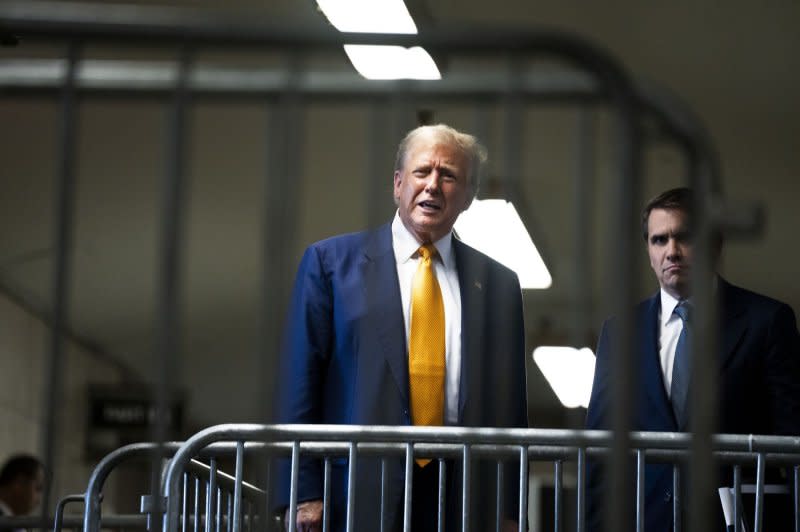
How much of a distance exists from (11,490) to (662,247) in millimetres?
4999

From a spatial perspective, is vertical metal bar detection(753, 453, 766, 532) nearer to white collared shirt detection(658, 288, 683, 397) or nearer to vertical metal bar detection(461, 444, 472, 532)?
white collared shirt detection(658, 288, 683, 397)

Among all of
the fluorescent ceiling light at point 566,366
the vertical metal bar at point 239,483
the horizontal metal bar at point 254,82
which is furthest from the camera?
the fluorescent ceiling light at point 566,366

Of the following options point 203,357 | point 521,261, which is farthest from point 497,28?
point 203,357

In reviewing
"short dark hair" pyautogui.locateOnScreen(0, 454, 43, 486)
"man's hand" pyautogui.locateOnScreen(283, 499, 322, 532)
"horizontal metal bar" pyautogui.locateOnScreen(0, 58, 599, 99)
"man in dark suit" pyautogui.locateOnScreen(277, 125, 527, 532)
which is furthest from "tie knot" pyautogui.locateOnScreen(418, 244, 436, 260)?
"short dark hair" pyautogui.locateOnScreen(0, 454, 43, 486)

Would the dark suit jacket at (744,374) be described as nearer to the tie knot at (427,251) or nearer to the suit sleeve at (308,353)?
the tie knot at (427,251)

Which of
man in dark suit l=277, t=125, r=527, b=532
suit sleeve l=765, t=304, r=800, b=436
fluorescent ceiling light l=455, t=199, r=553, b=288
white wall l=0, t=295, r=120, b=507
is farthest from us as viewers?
white wall l=0, t=295, r=120, b=507

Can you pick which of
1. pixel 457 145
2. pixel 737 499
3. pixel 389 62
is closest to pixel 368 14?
pixel 389 62

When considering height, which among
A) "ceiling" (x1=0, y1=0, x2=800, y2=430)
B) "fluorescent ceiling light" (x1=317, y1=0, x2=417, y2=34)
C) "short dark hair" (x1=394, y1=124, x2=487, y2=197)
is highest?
"ceiling" (x1=0, y1=0, x2=800, y2=430)

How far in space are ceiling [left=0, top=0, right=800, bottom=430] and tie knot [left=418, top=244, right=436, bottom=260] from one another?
0.91 meters

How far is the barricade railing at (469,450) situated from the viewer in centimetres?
411

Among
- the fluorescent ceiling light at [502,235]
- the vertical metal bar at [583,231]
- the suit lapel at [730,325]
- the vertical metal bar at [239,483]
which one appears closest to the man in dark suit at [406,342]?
the vertical metal bar at [239,483]

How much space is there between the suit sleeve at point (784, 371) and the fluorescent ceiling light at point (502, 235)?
2.28m

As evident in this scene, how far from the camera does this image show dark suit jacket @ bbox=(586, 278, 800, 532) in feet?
15.1

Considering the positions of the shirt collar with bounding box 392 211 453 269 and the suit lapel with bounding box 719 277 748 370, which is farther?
the suit lapel with bounding box 719 277 748 370
